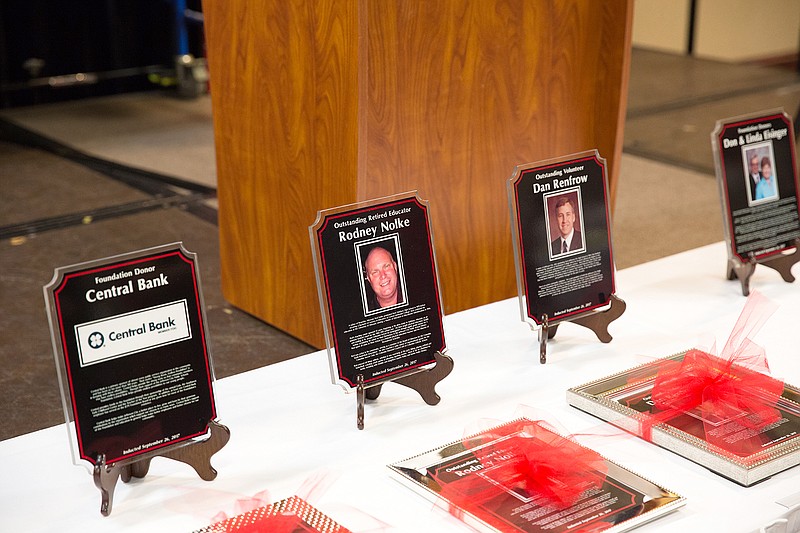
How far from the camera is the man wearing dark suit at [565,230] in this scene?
70.7 inches

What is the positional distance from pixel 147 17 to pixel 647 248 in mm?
4321

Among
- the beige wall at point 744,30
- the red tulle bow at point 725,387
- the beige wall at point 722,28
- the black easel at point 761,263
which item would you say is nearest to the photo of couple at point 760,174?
the black easel at point 761,263

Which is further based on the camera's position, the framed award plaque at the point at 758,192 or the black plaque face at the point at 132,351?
the framed award plaque at the point at 758,192

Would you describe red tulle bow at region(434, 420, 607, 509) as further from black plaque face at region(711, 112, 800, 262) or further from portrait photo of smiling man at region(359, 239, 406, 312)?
black plaque face at region(711, 112, 800, 262)

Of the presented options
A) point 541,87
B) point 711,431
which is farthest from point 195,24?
point 711,431

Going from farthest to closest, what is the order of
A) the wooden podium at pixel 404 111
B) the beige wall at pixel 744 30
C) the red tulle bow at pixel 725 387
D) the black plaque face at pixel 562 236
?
1. the beige wall at pixel 744 30
2. the wooden podium at pixel 404 111
3. the black plaque face at pixel 562 236
4. the red tulle bow at pixel 725 387

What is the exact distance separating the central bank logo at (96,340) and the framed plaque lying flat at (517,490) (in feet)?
1.40

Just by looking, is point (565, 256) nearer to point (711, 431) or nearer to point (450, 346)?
point (450, 346)

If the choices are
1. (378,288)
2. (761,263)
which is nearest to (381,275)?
(378,288)

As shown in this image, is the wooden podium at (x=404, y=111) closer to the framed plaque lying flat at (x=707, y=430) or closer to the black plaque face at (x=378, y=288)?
the black plaque face at (x=378, y=288)

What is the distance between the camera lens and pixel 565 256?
1.81 m

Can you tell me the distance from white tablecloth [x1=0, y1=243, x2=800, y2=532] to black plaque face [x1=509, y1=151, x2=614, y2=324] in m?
0.10

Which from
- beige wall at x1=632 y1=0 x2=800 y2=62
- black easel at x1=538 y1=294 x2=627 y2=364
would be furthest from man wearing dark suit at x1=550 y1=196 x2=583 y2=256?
beige wall at x1=632 y1=0 x2=800 y2=62

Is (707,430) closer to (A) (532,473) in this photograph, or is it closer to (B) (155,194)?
(A) (532,473)
